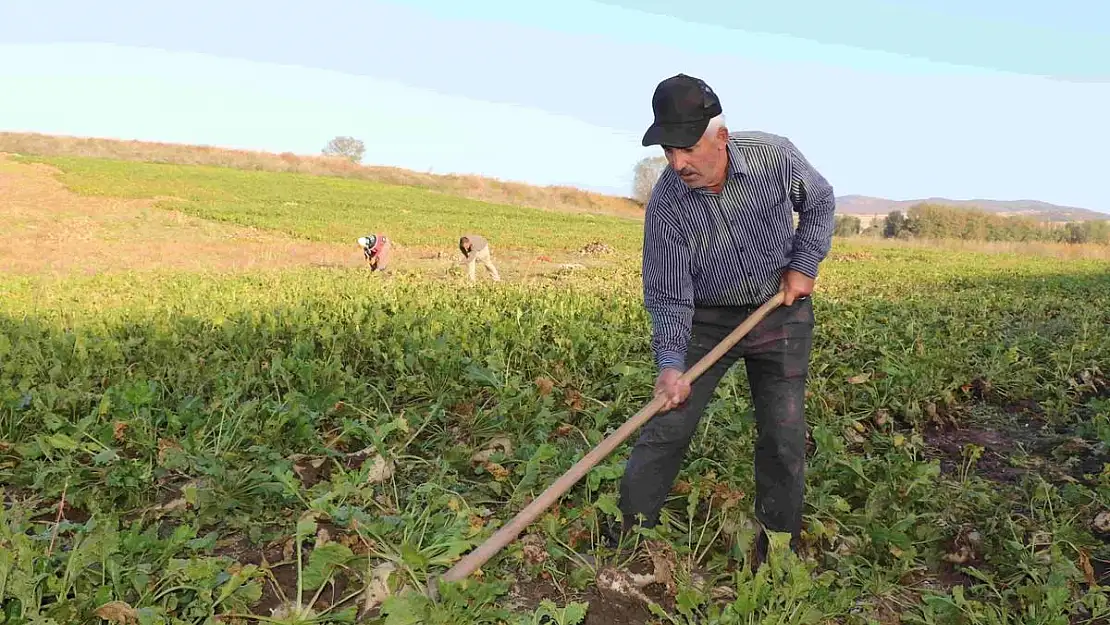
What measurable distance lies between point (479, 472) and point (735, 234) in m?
1.69

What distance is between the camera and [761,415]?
3256 mm

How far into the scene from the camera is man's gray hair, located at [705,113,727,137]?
2.70 metres

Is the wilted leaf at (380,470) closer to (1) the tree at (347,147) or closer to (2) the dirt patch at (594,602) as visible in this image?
(2) the dirt patch at (594,602)

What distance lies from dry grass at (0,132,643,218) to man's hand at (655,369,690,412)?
144ft

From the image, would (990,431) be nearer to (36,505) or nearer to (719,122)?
(719,122)

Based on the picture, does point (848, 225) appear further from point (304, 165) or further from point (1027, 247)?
point (304, 165)

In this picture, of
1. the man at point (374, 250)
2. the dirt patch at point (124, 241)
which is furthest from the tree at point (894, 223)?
the man at point (374, 250)

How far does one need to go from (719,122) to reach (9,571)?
8.42ft

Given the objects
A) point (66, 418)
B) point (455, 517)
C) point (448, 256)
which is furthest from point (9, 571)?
point (448, 256)

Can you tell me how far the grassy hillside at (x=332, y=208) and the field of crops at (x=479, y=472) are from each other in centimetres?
1453

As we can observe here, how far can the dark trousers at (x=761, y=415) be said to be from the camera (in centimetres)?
316

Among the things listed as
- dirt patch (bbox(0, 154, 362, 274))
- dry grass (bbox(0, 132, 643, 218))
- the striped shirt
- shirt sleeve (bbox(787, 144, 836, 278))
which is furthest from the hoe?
dry grass (bbox(0, 132, 643, 218))

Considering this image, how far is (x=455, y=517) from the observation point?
11.2ft

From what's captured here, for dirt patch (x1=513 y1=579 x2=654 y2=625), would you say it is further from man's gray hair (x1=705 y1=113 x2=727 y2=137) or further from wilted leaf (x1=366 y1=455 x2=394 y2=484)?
man's gray hair (x1=705 y1=113 x2=727 y2=137)
